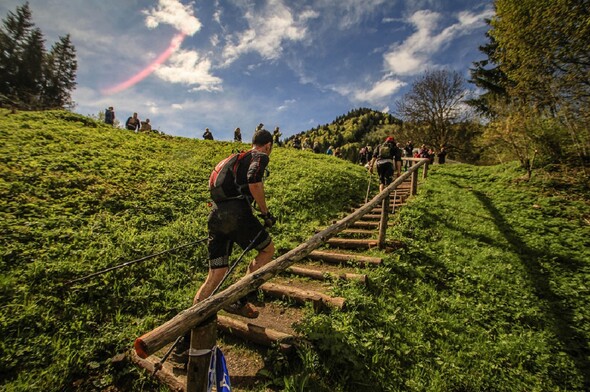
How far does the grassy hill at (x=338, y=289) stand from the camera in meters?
3.56

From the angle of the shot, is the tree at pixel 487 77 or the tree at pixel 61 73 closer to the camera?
the tree at pixel 487 77

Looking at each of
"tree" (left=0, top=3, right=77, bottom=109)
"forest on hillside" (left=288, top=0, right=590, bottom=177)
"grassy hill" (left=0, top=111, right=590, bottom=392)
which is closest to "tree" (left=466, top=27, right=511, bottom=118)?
"forest on hillside" (left=288, top=0, right=590, bottom=177)

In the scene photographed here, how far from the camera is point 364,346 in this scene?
146 inches

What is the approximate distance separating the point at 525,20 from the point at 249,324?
1579 centimetres

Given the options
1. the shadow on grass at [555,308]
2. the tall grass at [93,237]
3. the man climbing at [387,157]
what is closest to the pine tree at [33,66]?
the tall grass at [93,237]

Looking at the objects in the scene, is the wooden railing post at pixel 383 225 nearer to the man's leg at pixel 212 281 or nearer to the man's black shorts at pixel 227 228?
the man's black shorts at pixel 227 228

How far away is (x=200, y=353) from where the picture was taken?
2.37 metres

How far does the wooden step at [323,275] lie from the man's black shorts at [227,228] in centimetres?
228

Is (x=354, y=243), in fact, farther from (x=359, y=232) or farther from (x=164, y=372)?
(x=164, y=372)

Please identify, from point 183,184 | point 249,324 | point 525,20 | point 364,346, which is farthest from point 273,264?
point 525,20

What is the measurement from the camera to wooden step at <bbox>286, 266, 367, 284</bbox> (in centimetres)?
511

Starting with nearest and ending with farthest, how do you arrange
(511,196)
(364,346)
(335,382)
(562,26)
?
1. (335,382)
2. (364,346)
3. (562,26)
4. (511,196)

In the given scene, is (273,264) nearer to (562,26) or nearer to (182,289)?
(182,289)

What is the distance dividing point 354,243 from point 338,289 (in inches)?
87.3
